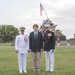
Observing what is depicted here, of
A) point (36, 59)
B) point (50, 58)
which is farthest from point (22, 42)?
point (50, 58)

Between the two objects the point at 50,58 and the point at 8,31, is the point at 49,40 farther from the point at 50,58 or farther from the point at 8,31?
the point at 8,31

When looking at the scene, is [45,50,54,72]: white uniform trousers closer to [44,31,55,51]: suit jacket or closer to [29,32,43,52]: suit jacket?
[44,31,55,51]: suit jacket

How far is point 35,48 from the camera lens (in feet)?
42.1

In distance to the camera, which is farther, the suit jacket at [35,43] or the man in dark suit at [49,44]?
the suit jacket at [35,43]

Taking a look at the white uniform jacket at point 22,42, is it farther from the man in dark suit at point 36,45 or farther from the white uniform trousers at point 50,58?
the white uniform trousers at point 50,58

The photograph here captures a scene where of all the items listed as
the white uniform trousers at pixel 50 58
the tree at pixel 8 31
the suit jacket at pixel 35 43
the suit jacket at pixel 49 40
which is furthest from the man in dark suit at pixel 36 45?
the tree at pixel 8 31

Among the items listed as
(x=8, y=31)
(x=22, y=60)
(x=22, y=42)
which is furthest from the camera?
(x=8, y=31)

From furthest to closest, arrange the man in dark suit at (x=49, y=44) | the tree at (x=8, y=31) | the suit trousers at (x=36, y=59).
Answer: the tree at (x=8, y=31)
the suit trousers at (x=36, y=59)
the man in dark suit at (x=49, y=44)

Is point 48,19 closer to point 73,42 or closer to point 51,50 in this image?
point 73,42

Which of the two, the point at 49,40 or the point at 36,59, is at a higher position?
the point at 49,40

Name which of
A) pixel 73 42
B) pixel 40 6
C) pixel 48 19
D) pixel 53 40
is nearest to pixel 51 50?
pixel 53 40

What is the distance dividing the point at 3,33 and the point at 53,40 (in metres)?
114

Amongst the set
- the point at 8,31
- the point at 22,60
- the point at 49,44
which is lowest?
the point at 22,60

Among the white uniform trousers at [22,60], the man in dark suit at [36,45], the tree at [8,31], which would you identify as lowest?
the white uniform trousers at [22,60]
